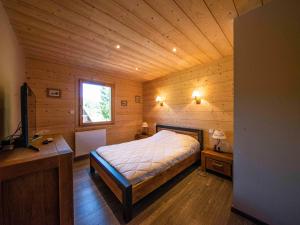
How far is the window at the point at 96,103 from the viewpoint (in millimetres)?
3594

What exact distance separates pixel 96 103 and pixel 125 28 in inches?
102

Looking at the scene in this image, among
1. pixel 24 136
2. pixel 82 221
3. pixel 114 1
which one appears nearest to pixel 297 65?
pixel 114 1

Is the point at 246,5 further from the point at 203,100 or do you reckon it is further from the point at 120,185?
the point at 120,185

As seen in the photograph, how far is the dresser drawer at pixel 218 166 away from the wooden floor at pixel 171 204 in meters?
0.15

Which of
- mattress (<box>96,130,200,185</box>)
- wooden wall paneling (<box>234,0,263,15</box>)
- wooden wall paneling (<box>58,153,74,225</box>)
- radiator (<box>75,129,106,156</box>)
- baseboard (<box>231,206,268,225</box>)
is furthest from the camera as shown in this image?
radiator (<box>75,129,106,156</box>)

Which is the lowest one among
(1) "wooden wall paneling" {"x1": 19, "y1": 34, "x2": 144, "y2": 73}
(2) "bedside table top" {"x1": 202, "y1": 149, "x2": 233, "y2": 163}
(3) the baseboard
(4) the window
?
(3) the baseboard

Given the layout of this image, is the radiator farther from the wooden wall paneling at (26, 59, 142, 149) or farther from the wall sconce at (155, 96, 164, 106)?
the wall sconce at (155, 96, 164, 106)

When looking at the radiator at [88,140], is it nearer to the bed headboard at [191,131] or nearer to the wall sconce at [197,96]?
the bed headboard at [191,131]

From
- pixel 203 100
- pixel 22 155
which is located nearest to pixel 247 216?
pixel 203 100

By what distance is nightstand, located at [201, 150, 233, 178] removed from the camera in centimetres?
243

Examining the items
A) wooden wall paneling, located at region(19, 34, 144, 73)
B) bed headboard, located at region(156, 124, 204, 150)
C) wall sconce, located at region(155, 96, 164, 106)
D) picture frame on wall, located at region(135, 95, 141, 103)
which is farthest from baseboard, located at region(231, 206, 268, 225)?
picture frame on wall, located at region(135, 95, 141, 103)

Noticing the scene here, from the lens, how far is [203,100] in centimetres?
322

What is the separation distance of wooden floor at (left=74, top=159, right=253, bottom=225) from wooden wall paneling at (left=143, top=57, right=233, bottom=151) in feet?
3.79

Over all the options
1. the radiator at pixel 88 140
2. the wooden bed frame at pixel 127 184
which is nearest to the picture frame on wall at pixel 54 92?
the radiator at pixel 88 140
